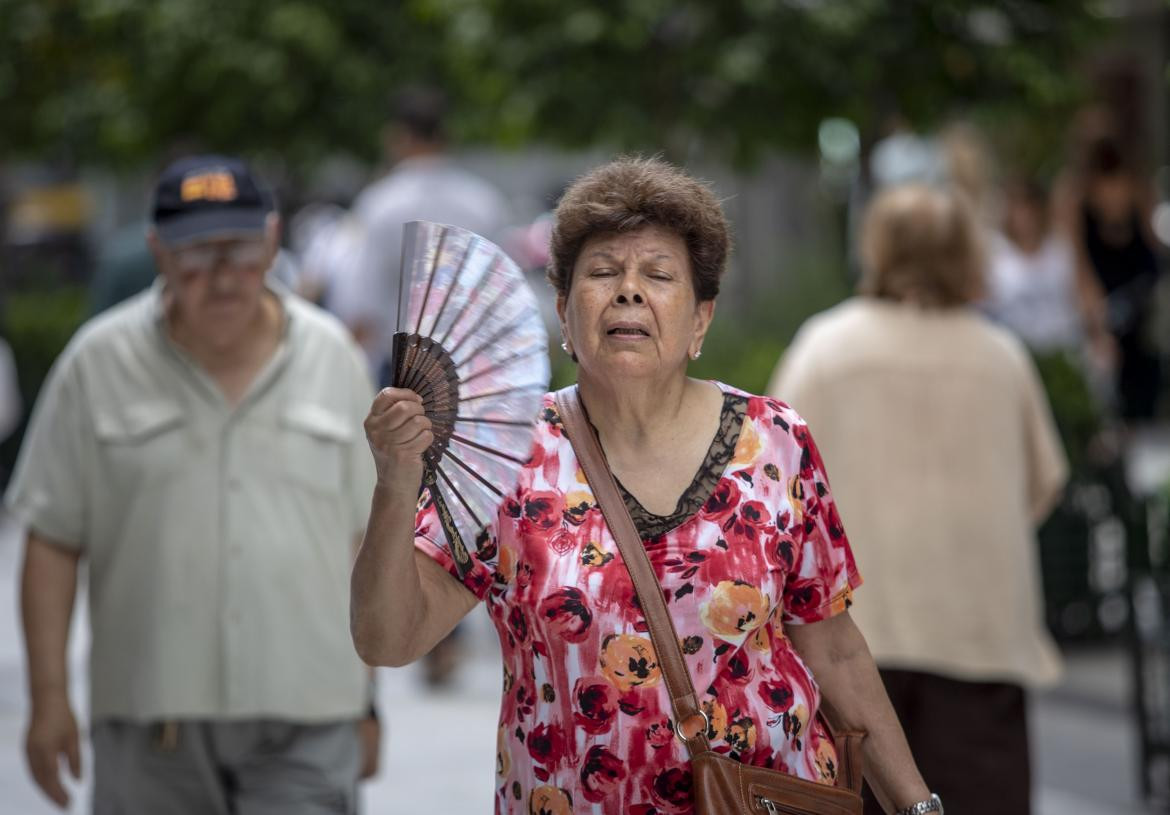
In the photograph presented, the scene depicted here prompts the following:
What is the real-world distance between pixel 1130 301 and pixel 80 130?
10878mm

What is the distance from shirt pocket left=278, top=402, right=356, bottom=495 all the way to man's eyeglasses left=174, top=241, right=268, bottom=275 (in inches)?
13.9

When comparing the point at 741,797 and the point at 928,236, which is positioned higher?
the point at 928,236

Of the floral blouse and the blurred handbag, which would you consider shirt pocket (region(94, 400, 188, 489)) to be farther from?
the blurred handbag

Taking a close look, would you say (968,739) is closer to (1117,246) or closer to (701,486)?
(701,486)

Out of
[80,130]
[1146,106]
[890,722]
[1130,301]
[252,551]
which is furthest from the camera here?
[1146,106]

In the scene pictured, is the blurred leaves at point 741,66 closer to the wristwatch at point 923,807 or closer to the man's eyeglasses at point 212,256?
the man's eyeglasses at point 212,256

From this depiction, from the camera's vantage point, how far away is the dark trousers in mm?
4996

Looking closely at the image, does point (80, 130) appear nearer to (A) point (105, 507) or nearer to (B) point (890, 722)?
(A) point (105, 507)

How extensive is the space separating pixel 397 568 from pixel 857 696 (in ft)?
2.75

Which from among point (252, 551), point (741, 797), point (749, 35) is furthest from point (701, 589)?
point (749, 35)

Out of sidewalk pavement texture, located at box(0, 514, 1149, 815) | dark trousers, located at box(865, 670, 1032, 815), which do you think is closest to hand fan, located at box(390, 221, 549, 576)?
dark trousers, located at box(865, 670, 1032, 815)

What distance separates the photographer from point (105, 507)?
4.16 metres

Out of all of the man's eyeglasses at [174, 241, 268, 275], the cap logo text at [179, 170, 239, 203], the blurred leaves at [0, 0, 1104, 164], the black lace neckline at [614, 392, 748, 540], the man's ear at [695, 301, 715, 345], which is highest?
the blurred leaves at [0, 0, 1104, 164]

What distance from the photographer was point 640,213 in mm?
2910
